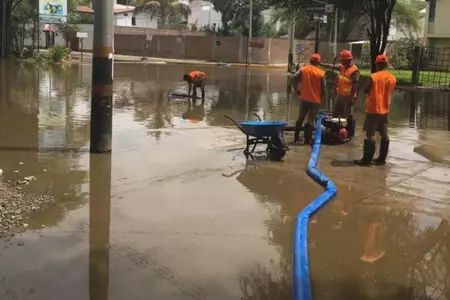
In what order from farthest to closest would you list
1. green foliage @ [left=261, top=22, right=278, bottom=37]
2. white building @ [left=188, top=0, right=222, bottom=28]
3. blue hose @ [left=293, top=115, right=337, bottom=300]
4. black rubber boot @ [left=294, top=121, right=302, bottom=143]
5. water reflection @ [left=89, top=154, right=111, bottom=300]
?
1. white building @ [left=188, top=0, right=222, bottom=28]
2. green foliage @ [left=261, top=22, right=278, bottom=37]
3. black rubber boot @ [left=294, top=121, right=302, bottom=143]
4. water reflection @ [left=89, top=154, right=111, bottom=300]
5. blue hose @ [left=293, top=115, right=337, bottom=300]

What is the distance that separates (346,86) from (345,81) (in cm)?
9

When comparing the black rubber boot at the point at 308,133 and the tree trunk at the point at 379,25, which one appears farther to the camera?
the tree trunk at the point at 379,25

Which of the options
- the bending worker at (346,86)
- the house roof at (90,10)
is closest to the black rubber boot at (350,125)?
the bending worker at (346,86)

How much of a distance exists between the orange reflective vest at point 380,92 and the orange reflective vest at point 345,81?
5.16ft

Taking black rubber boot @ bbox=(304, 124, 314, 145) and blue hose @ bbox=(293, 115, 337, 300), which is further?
black rubber boot @ bbox=(304, 124, 314, 145)

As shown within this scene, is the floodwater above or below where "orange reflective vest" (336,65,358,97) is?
below

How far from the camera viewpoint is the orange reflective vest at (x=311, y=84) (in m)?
10.0

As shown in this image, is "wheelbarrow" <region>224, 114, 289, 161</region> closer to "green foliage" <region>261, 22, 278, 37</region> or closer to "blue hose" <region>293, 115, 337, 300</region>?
"blue hose" <region>293, 115, 337, 300</region>

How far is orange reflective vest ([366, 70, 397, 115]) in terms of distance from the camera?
836 centimetres

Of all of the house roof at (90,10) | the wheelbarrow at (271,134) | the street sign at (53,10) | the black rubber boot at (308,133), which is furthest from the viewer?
the house roof at (90,10)

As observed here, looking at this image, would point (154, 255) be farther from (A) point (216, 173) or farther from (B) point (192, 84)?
(B) point (192, 84)

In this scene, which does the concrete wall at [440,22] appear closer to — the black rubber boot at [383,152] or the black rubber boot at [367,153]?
the black rubber boot at [383,152]

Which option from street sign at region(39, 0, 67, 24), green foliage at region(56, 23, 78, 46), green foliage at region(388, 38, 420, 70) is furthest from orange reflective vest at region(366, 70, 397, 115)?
green foliage at region(56, 23, 78, 46)

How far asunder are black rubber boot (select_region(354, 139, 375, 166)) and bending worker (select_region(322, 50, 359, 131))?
1908 millimetres
